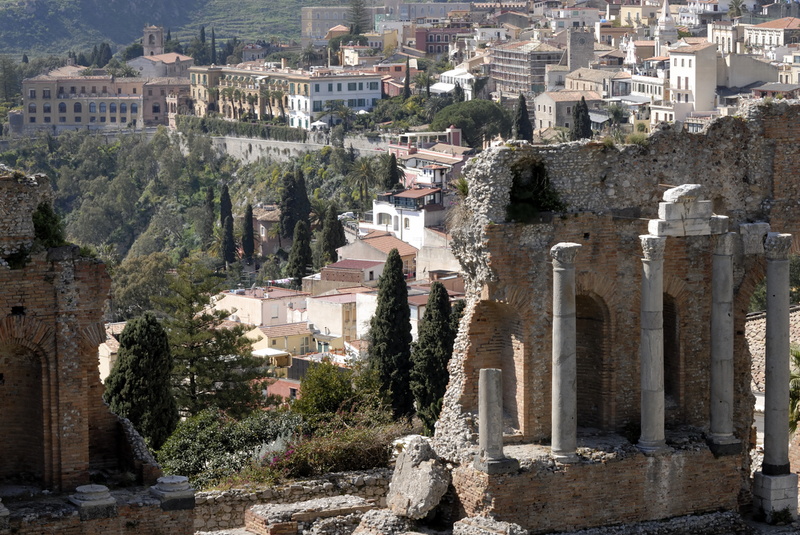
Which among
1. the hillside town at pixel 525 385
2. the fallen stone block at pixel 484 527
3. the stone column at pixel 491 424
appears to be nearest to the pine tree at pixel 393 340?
the hillside town at pixel 525 385

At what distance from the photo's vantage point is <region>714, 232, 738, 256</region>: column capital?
23.6 meters

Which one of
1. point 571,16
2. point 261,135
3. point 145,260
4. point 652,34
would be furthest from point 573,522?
point 571,16

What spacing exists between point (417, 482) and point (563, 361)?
90.3 inches

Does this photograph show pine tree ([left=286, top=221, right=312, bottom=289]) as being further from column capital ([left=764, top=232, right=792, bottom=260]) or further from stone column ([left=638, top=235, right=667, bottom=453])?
stone column ([left=638, top=235, right=667, bottom=453])

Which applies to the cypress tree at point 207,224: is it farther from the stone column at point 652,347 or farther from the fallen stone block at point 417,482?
the fallen stone block at point 417,482

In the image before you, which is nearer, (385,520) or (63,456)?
(63,456)

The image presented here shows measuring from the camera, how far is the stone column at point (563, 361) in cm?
2225

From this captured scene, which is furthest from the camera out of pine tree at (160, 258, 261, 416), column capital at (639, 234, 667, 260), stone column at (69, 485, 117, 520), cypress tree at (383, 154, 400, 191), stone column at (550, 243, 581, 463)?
cypress tree at (383, 154, 400, 191)

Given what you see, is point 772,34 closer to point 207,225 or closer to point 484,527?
point 207,225

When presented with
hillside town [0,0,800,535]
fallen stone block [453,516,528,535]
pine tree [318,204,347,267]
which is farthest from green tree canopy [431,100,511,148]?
fallen stone block [453,516,528,535]

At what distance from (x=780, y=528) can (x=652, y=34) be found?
150610 mm

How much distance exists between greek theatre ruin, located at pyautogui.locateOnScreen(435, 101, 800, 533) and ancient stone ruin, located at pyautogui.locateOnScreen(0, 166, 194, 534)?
4.67 meters

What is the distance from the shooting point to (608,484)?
22625mm

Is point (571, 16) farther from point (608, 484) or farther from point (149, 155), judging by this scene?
point (608, 484)
